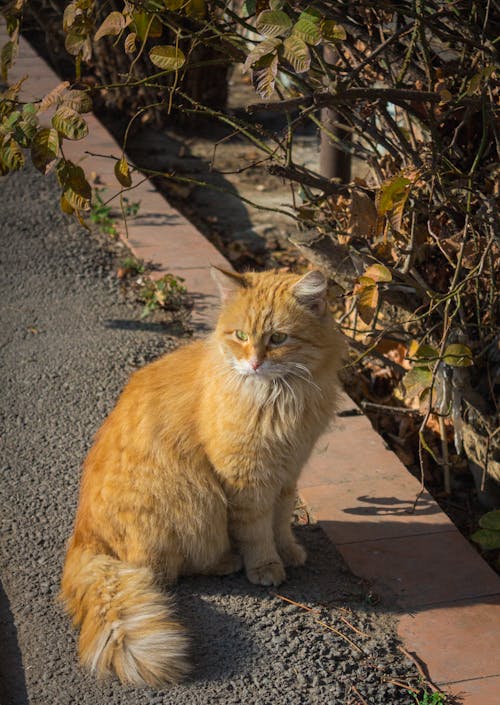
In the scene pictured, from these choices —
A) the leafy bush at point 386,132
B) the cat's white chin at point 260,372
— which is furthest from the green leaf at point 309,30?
the cat's white chin at point 260,372

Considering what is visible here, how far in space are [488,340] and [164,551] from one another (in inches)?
66.5

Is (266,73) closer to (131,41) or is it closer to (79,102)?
(79,102)

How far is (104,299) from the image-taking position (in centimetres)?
507

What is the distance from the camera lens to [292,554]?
11.0 feet

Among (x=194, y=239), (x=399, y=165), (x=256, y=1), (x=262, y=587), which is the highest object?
(x=256, y=1)

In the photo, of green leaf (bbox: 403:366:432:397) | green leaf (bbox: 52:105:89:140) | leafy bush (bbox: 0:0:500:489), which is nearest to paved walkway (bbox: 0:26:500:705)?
leafy bush (bbox: 0:0:500:489)

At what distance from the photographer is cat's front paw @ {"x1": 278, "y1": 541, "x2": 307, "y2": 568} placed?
334cm


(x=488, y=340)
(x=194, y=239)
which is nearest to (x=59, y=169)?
(x=488, y=340)

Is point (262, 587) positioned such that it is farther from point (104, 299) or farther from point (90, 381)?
point (104, 299)

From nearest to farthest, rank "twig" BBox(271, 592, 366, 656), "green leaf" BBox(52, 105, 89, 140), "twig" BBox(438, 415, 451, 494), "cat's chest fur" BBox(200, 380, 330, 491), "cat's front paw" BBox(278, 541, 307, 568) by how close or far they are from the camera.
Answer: "green leaf" BBox(52, 105, 89, 140) < "twig" BBox(271, 592, 366, 656) < "cat's chest fur" BBox(200, 380, 330, 491) < "cat's front paw" BBox(278, 541, 307, 568) < "twig" BBox(438, 415, 451, 494)

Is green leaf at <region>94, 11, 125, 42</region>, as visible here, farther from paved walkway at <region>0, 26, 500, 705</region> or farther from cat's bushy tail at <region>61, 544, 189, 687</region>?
paved walkway at <region>0, 26, 500, 705</region>

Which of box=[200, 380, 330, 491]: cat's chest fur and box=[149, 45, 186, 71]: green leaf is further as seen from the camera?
box=[200, 380, 330, 491]: cat's chest fur

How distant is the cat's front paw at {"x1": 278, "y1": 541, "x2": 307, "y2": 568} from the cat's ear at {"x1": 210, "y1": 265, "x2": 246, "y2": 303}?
3.22ft

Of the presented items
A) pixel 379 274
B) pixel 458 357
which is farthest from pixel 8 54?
pixel 458 357
